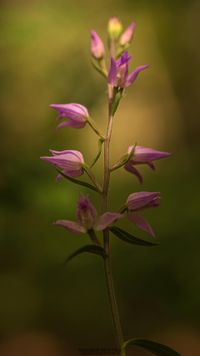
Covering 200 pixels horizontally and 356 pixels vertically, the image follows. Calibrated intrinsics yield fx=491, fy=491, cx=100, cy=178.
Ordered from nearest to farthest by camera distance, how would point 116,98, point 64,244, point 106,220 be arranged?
point 106,220
point 116,98
point 64,244

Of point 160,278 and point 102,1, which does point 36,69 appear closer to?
point 102,1

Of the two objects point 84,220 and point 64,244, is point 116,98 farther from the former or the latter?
point 64,244

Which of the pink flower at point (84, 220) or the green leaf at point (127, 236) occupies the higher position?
the pink flower at point (84, 220)

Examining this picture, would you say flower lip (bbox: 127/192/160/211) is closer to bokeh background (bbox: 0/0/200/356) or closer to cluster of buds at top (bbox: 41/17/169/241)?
cluster of buds at top (bbox: 41/17/169/241)

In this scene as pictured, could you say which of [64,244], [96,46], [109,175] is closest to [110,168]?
[109,175]

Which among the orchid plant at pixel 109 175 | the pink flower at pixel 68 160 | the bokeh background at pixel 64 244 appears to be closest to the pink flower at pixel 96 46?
the orchid plant at pixel 109 175

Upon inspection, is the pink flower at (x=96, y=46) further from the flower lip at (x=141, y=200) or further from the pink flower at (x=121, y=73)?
the flower lip at (x=141, y=200)

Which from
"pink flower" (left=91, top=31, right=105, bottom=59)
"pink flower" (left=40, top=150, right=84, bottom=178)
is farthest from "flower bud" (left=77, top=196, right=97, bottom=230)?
"pink flower" (left=91, top=31, right=105, bottom=59)
